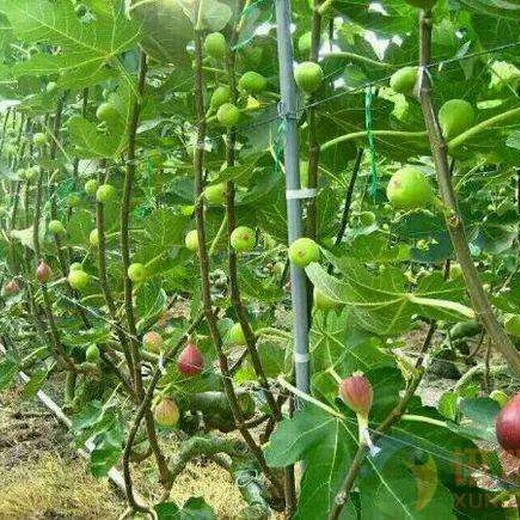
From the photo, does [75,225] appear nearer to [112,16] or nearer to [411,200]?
[112,16]

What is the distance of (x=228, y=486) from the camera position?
219 centimetres

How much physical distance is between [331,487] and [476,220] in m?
0.77

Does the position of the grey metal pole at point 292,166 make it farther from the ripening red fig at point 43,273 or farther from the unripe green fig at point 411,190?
the ripening red fig at point 43,273

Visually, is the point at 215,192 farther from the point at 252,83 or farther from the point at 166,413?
the point at 166,413

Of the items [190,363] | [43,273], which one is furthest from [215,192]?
[43,273]

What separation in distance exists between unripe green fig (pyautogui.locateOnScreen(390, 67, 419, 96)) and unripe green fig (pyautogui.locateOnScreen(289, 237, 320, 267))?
0.74ft

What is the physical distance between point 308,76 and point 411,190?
0.28 meters

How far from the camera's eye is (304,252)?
832mm

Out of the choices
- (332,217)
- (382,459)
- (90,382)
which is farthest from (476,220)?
(90,382)

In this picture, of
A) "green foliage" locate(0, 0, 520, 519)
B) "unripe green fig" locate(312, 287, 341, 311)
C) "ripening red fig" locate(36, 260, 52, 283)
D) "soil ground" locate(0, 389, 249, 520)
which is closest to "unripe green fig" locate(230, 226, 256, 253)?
"green foliage" locate(0, 0, 520, 519)

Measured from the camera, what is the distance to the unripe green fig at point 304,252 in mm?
832

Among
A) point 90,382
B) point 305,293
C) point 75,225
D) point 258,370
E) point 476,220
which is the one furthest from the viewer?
point 90,382

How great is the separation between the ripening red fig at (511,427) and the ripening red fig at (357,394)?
19cm

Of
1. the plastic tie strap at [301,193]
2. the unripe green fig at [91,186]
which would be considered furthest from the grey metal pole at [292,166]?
the unripe green fig at [91,186]
